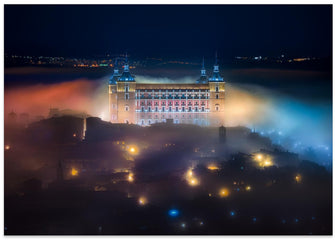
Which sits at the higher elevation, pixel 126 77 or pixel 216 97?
pixel 126 77

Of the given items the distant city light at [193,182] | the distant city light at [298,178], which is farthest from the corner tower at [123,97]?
the distant city light at [298,178]

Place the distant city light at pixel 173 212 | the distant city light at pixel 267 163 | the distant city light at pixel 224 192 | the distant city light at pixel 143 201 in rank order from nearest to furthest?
1. the distant city light at pixel 173 212
2. the distant city light at pixel 143 201
3. the distant city light at pixel 224 192
4. the distant city light at pixel 267 163

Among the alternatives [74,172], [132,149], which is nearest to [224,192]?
[132,149]

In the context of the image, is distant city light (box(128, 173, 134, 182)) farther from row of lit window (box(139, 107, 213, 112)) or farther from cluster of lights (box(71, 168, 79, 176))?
row of lit window (box(139, 107, 213, 112))

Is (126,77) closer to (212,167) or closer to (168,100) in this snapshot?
(168,100)

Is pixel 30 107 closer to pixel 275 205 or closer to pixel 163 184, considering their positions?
pixel 163 184

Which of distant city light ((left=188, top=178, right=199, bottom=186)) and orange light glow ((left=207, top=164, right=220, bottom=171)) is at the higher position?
orange light glow ((left=207, top=164, right=220, bottom=171))

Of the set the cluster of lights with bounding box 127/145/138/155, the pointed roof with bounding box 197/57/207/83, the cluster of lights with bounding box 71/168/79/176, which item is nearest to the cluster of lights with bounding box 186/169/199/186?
the cluster of lights with bounding box 127/145/138/155

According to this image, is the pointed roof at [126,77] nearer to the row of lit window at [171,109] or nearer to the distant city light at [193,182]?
the row of lit window at [171,109]
